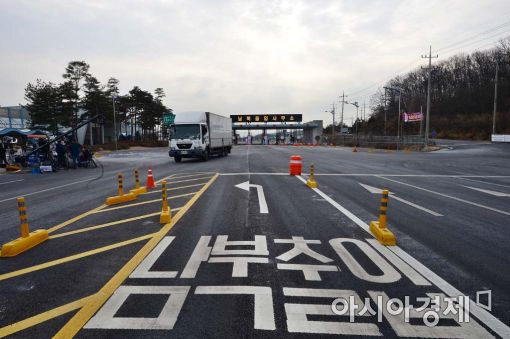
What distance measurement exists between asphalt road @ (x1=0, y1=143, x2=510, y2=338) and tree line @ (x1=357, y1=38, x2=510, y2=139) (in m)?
77.5

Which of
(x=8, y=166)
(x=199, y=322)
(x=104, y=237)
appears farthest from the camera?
(x=8, y=166)

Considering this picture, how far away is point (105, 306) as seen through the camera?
3.85 meters

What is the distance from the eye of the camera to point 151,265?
5.05m

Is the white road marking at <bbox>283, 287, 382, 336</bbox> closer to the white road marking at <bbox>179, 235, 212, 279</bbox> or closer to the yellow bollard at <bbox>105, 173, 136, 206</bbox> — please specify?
the white road marking at <bbox>179, 235, 212, 279</bbox>

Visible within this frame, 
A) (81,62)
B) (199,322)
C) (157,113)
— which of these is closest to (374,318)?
(199,322)

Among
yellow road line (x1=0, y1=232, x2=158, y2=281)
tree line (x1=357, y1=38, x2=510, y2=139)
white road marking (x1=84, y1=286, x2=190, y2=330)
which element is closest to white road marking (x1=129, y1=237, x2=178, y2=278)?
white road marking (x1=84, y1=286, x2=190, y2=330)

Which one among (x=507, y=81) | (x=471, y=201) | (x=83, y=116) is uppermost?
(x=507, y=81)

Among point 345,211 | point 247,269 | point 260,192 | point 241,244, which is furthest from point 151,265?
point 260,192

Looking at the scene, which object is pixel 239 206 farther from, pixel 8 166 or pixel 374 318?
pixel 8 166

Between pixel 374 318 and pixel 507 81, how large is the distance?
310 feet

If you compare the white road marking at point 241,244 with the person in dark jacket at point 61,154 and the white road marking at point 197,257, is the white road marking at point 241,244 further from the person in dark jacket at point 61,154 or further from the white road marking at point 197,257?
the person in dark jacket at point 61,154

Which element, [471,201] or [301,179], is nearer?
[471,201]

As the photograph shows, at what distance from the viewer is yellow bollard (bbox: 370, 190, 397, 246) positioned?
6.03 m

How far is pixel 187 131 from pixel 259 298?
22021 mm
